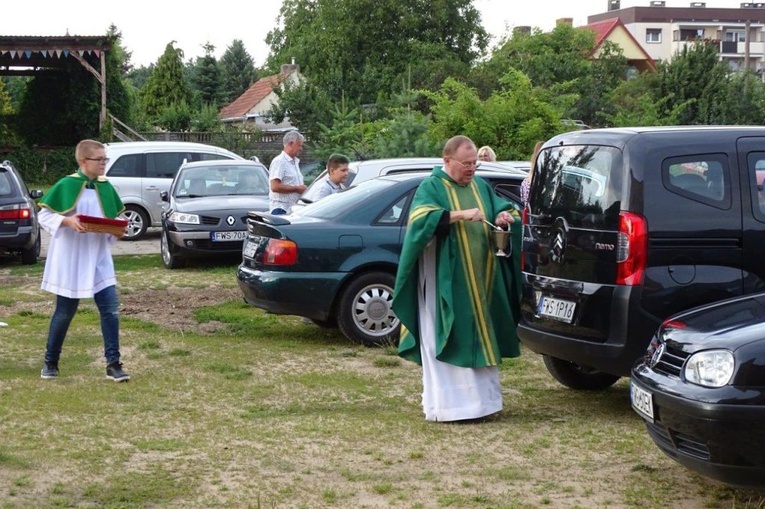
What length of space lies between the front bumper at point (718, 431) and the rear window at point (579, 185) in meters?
1.78

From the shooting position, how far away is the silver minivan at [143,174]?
21.7 meters

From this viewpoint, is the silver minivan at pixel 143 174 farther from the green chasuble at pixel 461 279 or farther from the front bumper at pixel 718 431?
the front bumper at pixel 718 431

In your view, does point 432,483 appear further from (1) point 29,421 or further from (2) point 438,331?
(1) point 29,421

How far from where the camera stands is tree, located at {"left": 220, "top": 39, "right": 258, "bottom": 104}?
91375mm

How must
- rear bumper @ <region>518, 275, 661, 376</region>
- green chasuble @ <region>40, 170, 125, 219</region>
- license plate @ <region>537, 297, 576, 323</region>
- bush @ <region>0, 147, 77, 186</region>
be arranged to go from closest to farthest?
rear bumper @ <region>518, 275, 661, 376</region> < license plate @ <region>537, 297, 576, 323</region> < green chasuble @ <region>40, 170, 125, 219</region> < bush @ <region>0, 147, 77, 186</region>

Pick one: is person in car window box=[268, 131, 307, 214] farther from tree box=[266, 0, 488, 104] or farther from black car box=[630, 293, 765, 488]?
tree box=[266, 0, 488, 104]

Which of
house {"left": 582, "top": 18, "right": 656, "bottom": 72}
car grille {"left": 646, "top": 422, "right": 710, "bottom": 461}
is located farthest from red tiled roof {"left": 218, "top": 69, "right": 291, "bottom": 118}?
car grille {"left": 646, "top": 422, "right": 710, "bottom": 461}

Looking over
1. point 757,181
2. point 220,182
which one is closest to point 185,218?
point 220,182

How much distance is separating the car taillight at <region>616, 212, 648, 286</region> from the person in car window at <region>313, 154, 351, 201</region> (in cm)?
528

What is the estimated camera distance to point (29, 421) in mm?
7418

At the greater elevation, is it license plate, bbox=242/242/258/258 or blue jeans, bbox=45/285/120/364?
license plate, bbox=242/242/258/258

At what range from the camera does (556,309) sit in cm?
752

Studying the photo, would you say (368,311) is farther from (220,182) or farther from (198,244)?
(220,182)

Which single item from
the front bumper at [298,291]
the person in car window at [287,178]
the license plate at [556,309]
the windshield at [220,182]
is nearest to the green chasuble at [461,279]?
the license plate at [556,309]
